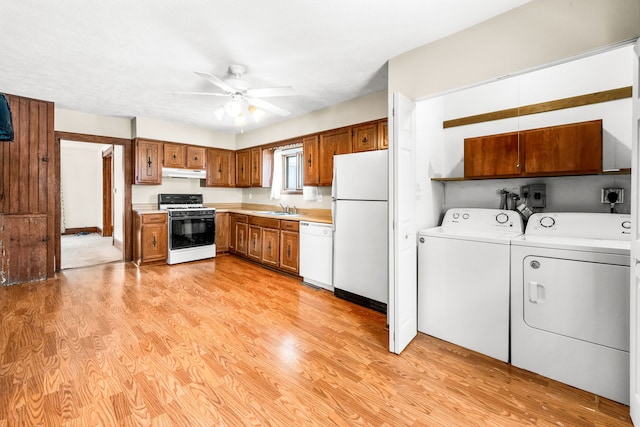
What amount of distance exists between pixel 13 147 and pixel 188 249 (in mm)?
2639

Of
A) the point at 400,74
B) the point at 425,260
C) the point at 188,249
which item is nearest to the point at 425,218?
the point at 425,260

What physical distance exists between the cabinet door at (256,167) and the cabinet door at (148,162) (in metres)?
1.63

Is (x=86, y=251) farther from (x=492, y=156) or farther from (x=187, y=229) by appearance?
(x=492, y=156)

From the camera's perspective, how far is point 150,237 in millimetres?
4926

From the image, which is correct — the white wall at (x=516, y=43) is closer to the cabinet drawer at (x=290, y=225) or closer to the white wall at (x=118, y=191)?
the cabinet drawer at (x=290, y=225)

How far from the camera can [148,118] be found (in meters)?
5.08

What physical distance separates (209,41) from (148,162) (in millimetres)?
3379

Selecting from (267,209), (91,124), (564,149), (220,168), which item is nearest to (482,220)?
(564,149)

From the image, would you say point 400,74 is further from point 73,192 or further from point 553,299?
point 73,192

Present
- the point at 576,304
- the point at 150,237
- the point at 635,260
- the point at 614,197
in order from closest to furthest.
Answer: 1. the point at 635,260
2. the point at 576,304
3. the point at 614,197
4. the point at 150,237

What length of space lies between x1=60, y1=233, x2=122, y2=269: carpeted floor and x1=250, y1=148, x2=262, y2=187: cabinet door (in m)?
2.85

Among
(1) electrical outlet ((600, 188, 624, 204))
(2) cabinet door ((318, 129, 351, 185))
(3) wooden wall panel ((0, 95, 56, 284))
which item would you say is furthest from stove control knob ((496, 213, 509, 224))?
(3) wooden wall panel ((0, 95, 56, 284))

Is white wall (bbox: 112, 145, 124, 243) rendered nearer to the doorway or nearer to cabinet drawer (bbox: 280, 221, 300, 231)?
the doorway

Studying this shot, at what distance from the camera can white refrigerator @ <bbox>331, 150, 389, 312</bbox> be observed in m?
3.10
